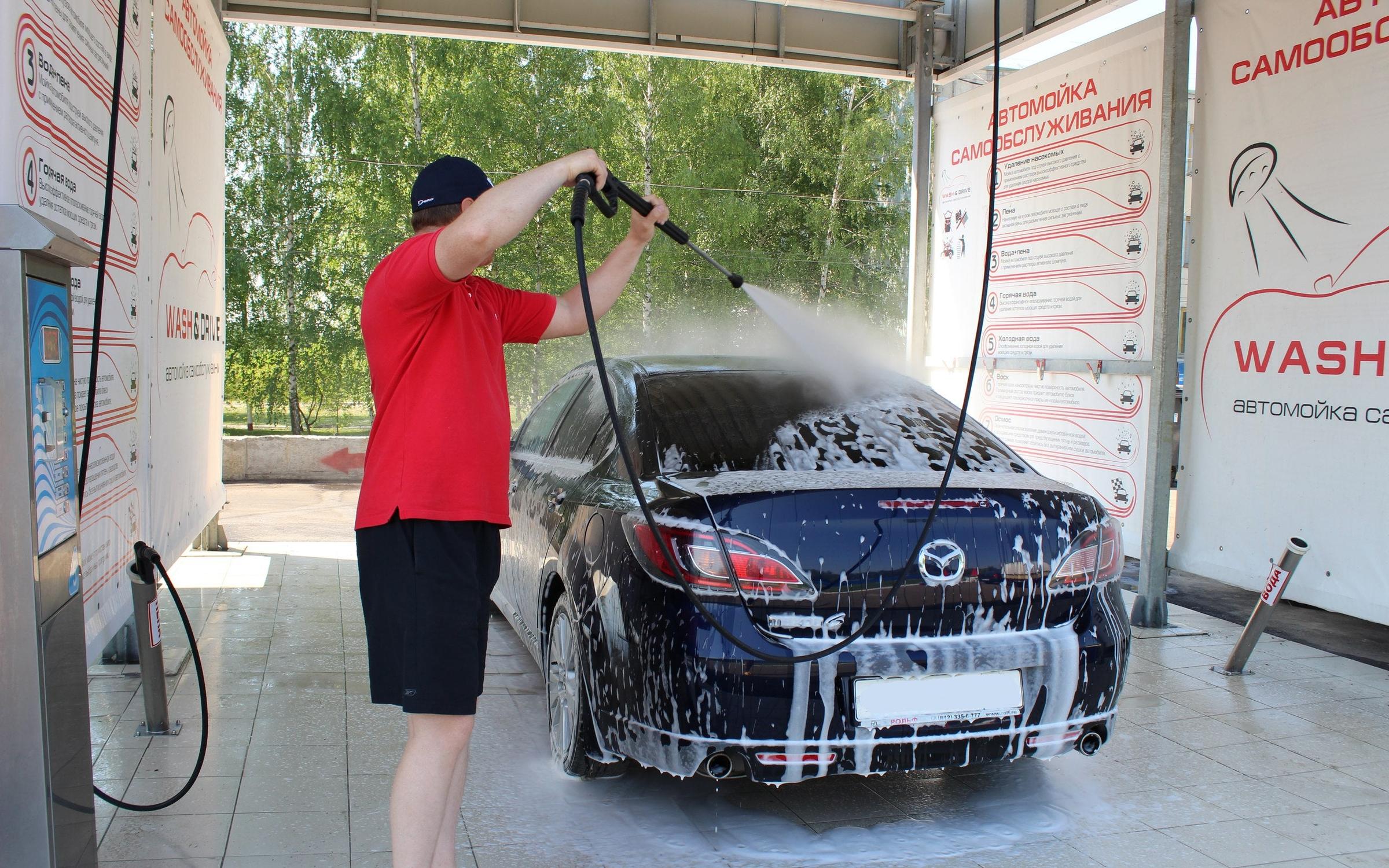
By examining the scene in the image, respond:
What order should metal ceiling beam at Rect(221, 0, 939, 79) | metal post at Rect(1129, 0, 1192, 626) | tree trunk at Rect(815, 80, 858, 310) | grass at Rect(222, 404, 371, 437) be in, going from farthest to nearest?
tree trunk at Rect(815, 80, 858, 310), grass at Rect(222, 404, 371, 437), metal ceiling beam at Rect(221, 0, 939, 79), metal post at Rect(1129, 0, 1192, 626)

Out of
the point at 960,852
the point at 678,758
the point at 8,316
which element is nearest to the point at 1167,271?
the point at 960,852

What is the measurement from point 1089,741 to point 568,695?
172 centimetres

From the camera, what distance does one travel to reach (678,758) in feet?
10.3

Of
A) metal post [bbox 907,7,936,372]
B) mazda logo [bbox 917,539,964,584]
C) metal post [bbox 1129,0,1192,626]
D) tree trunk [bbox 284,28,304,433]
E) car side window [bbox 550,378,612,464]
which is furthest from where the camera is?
tree trunk [bbox 284,28,304,433]

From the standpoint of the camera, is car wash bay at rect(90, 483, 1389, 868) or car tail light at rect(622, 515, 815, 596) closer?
car tail light at rect(622, 515, 815, 596)

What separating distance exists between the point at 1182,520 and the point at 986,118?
3939 mm

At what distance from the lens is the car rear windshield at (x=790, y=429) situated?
3590 millimetres

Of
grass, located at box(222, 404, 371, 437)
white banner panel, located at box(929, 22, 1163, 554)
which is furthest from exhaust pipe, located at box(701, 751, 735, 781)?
grass, located at box(222, 404, 371, 437)

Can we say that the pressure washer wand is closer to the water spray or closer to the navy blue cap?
Result: the water spray

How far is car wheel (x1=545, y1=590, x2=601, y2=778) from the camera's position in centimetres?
364

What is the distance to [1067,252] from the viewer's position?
25.8 ft

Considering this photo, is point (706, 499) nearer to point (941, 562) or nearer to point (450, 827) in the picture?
point (941, 562)

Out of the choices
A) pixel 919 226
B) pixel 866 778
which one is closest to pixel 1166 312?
pixel 919 226

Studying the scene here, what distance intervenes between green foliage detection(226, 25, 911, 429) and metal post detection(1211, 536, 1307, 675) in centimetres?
1566
